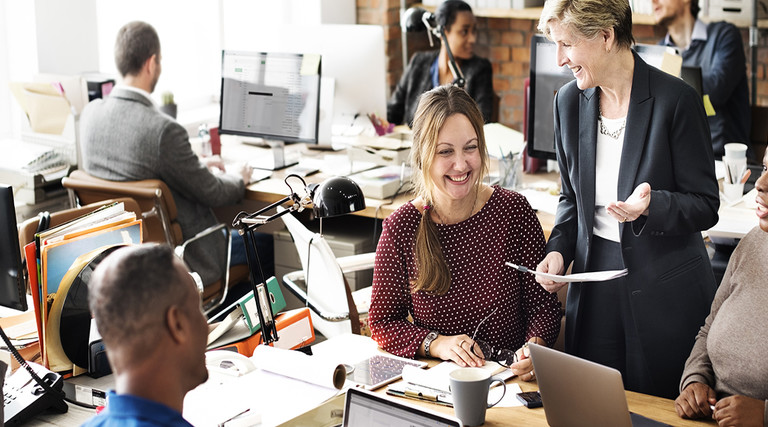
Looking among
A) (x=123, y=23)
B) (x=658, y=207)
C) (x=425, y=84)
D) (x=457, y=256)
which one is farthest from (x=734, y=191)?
(x=123, y=23)

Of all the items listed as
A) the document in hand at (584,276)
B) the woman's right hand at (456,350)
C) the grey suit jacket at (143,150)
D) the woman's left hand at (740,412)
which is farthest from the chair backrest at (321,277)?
the woman's left hand at (740,412)

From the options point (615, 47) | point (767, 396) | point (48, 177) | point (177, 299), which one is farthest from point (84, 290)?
point (48, 177)

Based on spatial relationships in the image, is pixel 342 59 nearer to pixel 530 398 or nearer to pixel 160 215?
pixel 160 215

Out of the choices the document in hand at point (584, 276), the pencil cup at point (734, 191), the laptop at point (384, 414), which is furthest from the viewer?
the pencil cup at point (734, 191)

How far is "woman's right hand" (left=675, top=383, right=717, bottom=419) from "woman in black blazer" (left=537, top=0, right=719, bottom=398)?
0.36 metres

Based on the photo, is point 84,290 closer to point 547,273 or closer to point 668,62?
point 547,273

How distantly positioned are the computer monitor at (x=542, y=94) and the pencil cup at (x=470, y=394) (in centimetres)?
171

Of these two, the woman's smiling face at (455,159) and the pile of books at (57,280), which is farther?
the woman's smiling face at (455,159)

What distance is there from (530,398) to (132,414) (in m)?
0.94

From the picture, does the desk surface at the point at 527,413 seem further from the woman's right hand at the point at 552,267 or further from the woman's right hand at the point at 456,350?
the woman's right hand at the point at 552,267

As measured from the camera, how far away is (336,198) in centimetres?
210

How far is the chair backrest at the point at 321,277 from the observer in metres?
2.67

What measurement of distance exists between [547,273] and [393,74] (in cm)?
409

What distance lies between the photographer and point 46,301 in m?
2.17
